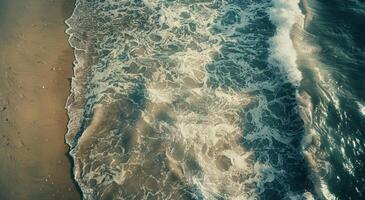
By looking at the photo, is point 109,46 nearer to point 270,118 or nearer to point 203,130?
point 203,130

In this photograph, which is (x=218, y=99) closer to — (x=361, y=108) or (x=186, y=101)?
(x=186, y=101)

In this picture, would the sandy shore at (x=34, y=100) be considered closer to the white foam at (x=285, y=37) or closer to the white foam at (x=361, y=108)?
the white foam at (x=285, y=37)

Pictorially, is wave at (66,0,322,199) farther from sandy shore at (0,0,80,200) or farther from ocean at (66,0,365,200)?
sandy shore at (0,0,80,200)

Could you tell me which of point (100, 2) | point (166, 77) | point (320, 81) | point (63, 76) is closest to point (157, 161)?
point (166, 77)

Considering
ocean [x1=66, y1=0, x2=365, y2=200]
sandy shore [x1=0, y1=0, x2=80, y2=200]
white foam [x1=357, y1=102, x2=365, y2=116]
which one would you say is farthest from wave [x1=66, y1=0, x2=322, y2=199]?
white foam [x1=357, y1=102, x2=365, y2=116]

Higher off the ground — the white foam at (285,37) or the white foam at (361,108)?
the white foam at (285,37)

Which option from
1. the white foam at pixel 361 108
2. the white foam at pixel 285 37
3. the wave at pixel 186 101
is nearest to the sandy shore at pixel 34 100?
the wave at pixel 186 101
